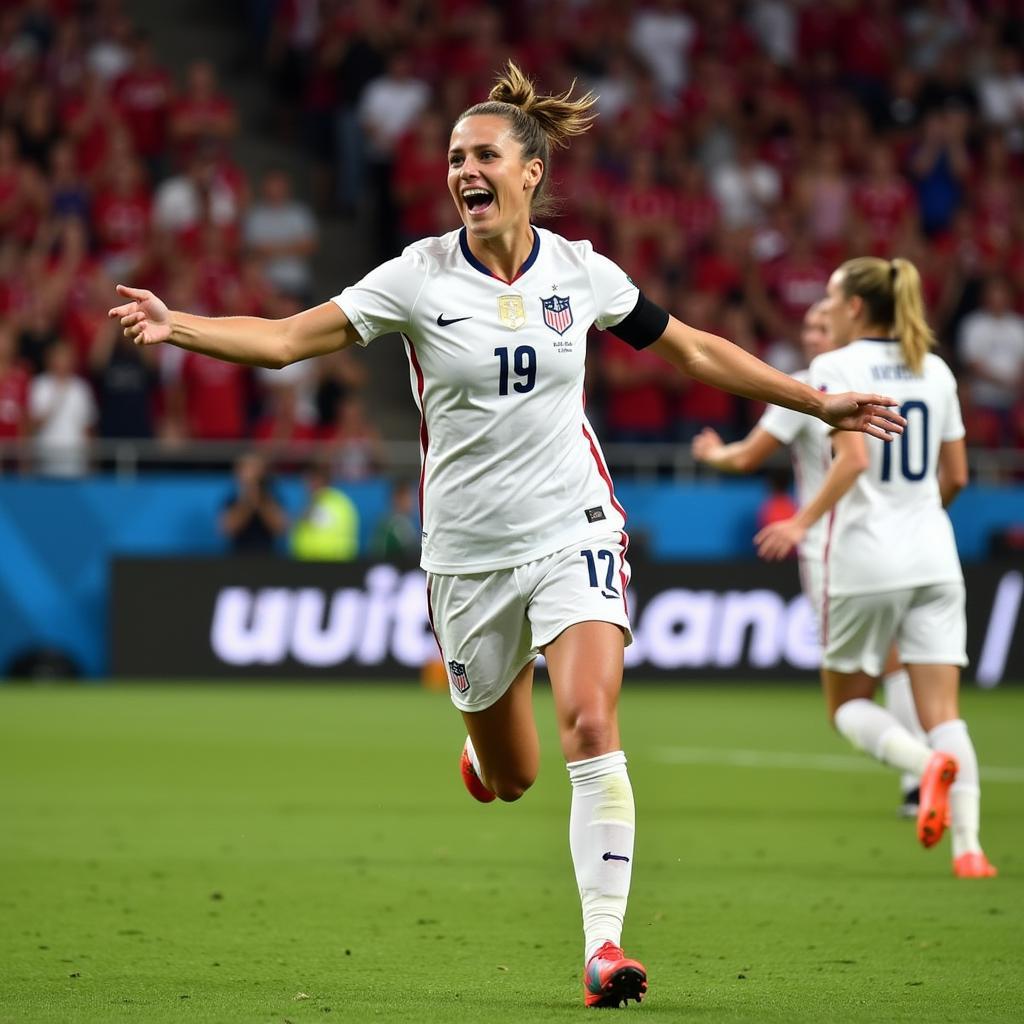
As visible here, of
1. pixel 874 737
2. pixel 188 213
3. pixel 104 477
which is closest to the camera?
pixel 874 737

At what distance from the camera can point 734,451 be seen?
9.09 m

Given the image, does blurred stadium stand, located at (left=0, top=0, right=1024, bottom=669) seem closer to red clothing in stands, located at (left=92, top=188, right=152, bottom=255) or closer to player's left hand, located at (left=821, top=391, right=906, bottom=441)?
red clothing in stands, located at (left=92, top=188, right=152, bottom=255)

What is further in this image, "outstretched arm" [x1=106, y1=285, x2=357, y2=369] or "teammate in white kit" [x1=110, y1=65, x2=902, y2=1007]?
"teammate in white kit" [x1=110, y1=65, x2=902, y2=1007]

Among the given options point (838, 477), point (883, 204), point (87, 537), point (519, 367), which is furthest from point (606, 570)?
point (883, 204)

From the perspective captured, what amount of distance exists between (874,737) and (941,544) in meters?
0.89

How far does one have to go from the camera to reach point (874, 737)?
345 inches

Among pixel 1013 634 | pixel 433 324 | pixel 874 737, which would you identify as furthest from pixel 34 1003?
pixel 1013 634

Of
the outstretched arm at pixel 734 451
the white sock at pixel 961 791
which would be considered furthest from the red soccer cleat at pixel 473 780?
the white sock at pixel 961 791

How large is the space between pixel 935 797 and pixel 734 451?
190 centimetres

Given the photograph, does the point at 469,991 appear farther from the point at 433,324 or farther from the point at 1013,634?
the point at 1013,634

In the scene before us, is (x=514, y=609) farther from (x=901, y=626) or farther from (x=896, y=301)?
(x=896, y=301)

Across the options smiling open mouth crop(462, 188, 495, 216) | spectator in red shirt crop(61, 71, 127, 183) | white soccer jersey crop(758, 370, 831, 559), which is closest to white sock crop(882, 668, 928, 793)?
white soccer jersey crop(758, 370, 831, 559)

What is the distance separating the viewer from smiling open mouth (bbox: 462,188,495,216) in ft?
20.1

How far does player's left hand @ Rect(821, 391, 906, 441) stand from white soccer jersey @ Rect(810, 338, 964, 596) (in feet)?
7.77
